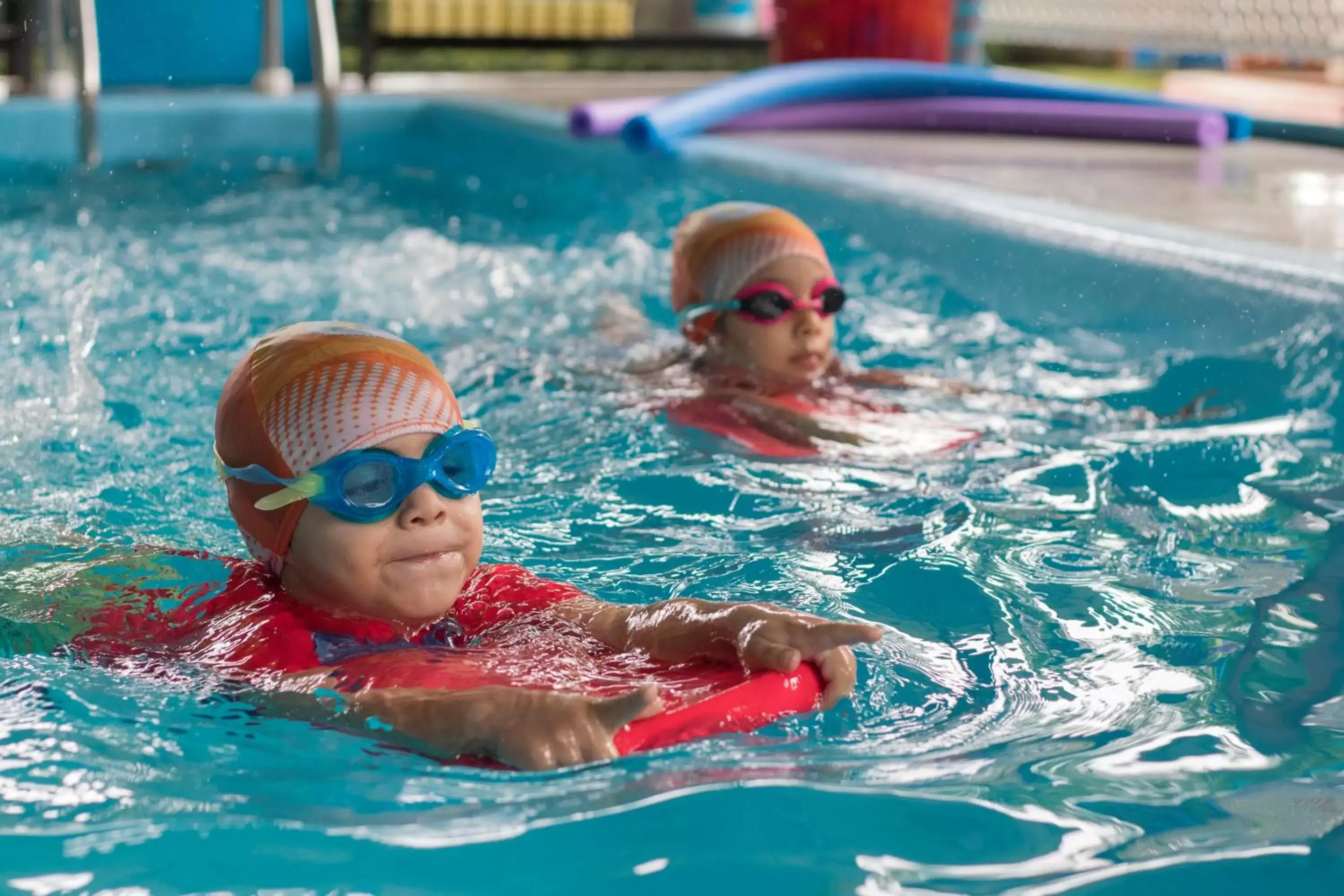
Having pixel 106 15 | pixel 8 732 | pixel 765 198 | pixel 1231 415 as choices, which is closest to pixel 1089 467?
pixel 1231 415

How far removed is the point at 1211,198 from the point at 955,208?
1137 millimetres

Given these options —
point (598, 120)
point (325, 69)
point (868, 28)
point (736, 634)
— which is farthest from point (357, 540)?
point (868, 28)

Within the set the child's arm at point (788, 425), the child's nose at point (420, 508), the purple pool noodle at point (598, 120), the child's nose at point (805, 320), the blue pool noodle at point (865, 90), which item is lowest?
the child's arm at point (788, 425)

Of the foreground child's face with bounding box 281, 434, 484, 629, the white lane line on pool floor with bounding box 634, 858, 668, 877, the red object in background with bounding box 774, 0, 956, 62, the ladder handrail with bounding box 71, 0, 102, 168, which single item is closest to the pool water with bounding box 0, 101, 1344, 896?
the white lane line on pool floor with bounding box 634, 858, 668, 877

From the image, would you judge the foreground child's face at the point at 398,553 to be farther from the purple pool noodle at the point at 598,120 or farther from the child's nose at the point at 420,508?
Answer: the purple pool noodle at the point at 598,120

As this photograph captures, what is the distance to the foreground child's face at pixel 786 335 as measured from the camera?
4555mm

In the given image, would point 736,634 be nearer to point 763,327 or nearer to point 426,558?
point 426,558

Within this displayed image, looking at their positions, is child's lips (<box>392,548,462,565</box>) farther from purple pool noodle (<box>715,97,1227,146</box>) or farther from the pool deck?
purple pool noodle (<box>715,97,1227,146</box>)

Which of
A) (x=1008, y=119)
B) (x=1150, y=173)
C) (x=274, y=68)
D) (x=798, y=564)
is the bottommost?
(x=798, y=564)

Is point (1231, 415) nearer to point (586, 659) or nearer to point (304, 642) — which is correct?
point (586, 659)

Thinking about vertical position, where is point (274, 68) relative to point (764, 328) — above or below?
above

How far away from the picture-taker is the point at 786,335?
15.0 feet

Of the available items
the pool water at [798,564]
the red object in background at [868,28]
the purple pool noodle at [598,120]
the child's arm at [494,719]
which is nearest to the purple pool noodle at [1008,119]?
the purple pool noodle at [598,120]

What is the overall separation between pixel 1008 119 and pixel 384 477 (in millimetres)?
6914
